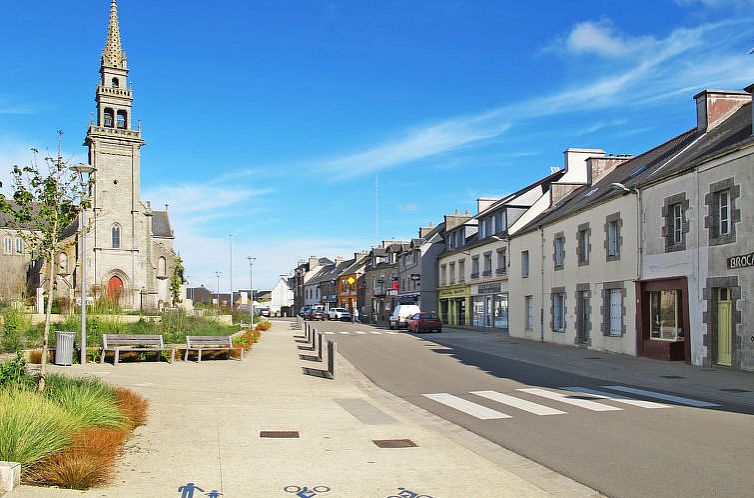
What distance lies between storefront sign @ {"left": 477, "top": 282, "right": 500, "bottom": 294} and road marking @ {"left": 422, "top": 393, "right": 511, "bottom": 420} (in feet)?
94.8

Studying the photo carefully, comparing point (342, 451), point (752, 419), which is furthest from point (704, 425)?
point (342, 451)

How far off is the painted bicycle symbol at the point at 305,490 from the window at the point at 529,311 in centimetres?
2743

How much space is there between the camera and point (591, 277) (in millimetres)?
25750

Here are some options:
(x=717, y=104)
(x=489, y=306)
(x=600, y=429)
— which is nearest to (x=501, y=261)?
(x=489, y=306)

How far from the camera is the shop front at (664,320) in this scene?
19.8m

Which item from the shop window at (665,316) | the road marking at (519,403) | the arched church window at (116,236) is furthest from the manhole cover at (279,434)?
the arched church window at (116,236)

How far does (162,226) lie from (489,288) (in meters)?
53.7

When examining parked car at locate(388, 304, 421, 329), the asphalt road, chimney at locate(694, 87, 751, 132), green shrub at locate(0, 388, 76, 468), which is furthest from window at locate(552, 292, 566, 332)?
green shrub at locate(0, 388, 76, 468)

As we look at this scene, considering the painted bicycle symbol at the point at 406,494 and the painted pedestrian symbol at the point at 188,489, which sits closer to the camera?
the painted pedestrian symbol at the point at 188,489

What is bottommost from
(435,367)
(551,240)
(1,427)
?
(435,367)

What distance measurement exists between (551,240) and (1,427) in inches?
1039

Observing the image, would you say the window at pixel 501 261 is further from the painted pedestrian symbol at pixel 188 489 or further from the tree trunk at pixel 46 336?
the painted pedestrian symbol at pixel 188 489

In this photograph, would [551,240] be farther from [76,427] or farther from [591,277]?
[76,427]

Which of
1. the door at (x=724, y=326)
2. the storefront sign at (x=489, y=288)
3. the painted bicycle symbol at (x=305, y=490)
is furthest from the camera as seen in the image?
the storefront sign at (x=489, y=288)
